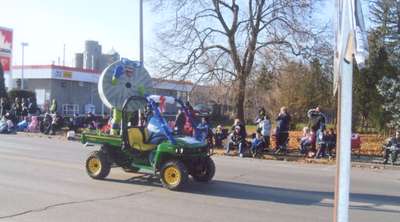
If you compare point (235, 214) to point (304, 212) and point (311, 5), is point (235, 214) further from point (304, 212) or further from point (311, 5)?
point (311, 5)

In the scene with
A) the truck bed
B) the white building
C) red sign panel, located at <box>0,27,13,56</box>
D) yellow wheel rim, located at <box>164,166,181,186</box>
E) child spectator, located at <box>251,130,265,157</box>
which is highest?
red sign panel, located at <box>0,27,13,56</box>

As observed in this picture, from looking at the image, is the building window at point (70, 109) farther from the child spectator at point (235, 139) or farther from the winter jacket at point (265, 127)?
the winter jacket at point (265, 127)

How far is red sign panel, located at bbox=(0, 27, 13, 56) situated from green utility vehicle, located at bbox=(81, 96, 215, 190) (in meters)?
42.5

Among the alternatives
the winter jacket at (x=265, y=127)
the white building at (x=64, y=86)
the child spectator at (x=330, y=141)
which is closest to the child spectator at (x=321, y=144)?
the child spectator at (x=330, y=141)

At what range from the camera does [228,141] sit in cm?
2059

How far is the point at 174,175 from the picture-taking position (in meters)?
10.7

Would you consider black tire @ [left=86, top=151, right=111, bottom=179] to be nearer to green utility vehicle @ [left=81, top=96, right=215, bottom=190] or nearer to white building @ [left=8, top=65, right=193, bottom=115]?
green utility vehicle @ [left=81, top=96, right=215, bottom=190]

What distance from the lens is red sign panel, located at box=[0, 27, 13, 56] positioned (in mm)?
51594

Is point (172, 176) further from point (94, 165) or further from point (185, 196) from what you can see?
point (94, 165)

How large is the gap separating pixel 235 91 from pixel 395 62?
23.8 ft

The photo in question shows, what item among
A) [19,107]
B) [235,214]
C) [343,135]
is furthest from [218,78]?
[343,135]

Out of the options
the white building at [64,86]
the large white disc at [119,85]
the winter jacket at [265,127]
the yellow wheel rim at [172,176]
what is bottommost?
the yellow wheel rim at [172,176]

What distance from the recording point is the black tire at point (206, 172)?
11631 mm

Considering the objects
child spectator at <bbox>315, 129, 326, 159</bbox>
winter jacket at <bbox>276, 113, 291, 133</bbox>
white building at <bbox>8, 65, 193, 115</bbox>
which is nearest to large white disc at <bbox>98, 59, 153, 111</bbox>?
child spectator at <bbox>315, 129, 326, 159</bbox>
